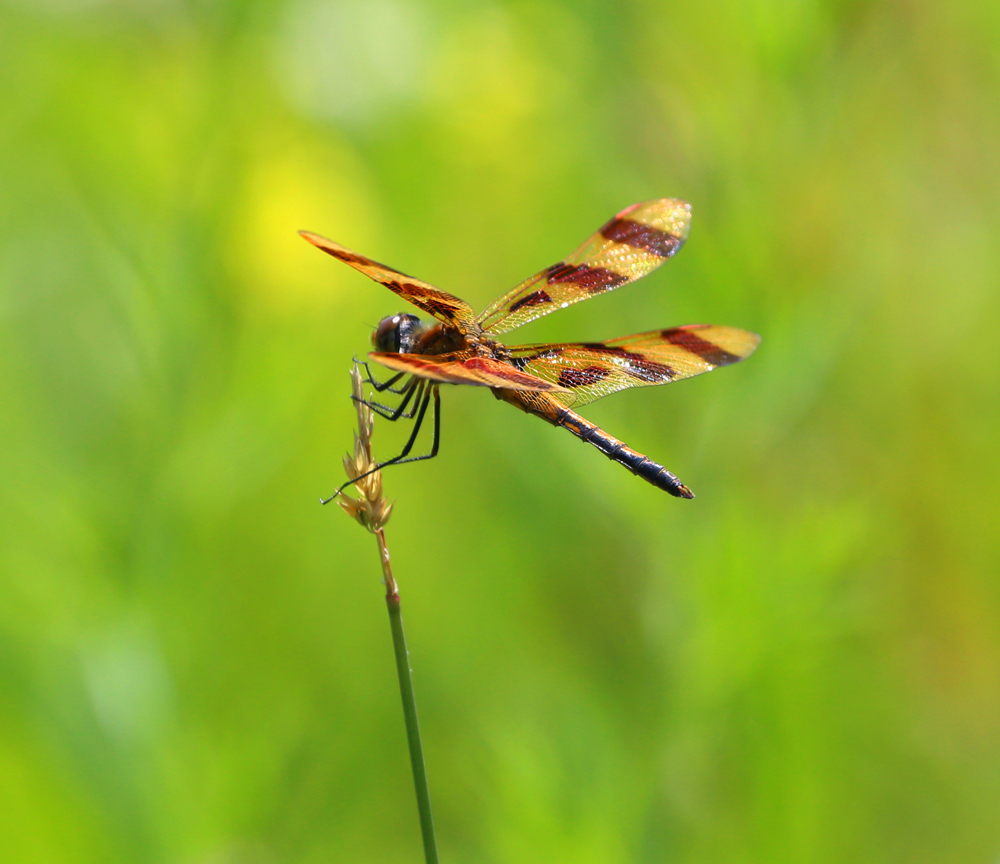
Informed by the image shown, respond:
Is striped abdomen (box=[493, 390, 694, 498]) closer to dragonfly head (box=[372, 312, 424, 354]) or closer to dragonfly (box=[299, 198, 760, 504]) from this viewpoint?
dragonfly (box=[299, 198, 760, 504])

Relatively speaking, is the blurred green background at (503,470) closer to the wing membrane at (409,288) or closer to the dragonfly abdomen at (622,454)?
the dragonfly abdomen at (622,454)

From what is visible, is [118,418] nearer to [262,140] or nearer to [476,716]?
[262,140]

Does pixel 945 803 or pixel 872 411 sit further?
pixel 872 411

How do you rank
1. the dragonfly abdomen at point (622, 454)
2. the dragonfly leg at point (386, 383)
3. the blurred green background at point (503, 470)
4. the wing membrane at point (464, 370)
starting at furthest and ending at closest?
1. the blurred green background at point (503, 470)
2. the dragonfly abdomen at point (622, 454)
3. the dragonfly leg at point (386, 383)
4. the wing membrane at point (464, 370)

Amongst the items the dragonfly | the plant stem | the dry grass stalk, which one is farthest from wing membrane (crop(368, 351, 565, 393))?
the plant stem

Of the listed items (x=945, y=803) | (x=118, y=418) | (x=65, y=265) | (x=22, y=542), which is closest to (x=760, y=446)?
(x=945, y=803)

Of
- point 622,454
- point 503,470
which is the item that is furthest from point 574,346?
point 503,470

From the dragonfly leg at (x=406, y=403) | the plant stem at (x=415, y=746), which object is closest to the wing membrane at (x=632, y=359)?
the dragonfly leg at (x=406, y=403)

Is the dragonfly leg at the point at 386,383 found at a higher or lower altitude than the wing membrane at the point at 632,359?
lower
